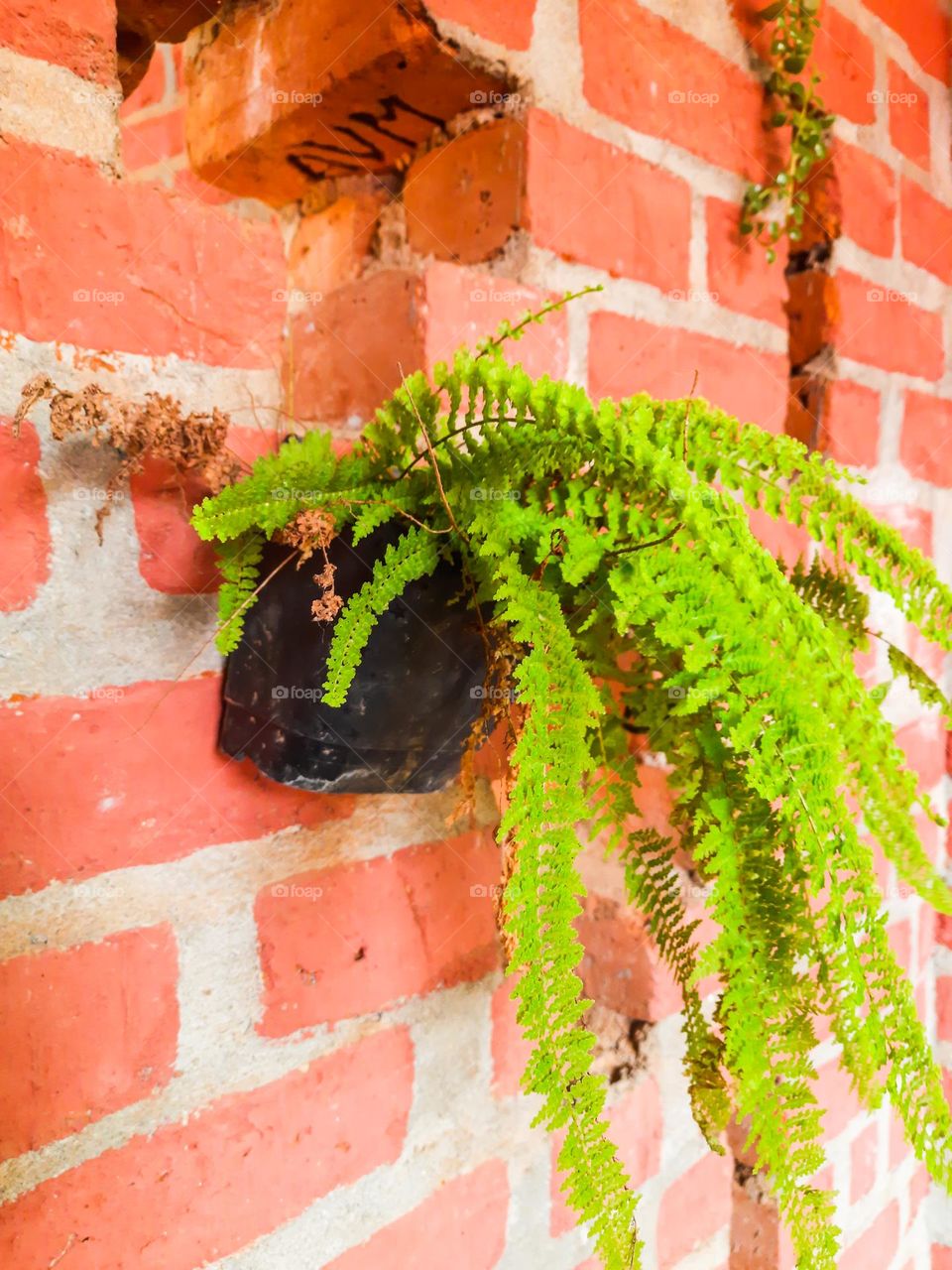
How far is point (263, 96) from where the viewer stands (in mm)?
831

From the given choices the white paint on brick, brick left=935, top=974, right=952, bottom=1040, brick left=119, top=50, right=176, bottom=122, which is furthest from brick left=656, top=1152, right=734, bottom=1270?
brick left=119, top=50, right=176, bottom=122

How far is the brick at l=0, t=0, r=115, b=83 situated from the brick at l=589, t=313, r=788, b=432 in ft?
1.50

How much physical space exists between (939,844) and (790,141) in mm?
1016

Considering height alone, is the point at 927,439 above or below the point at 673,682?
above

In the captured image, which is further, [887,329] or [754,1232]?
[887,329]

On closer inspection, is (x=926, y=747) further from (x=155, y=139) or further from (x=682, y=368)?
(x=155, y=139)

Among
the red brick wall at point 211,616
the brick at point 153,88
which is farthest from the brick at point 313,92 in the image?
the brick at point 153,88

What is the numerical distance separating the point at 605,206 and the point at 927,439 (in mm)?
685

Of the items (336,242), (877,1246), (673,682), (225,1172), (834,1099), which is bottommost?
(877,1246)

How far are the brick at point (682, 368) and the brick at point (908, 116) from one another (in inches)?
16.1

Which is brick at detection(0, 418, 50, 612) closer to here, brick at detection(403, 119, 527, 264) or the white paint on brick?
the white paint on brick

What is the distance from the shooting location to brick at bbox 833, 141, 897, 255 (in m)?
1.11

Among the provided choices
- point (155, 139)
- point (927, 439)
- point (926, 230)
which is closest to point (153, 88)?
point (155, 139)

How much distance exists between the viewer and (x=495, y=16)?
2.58 ft
